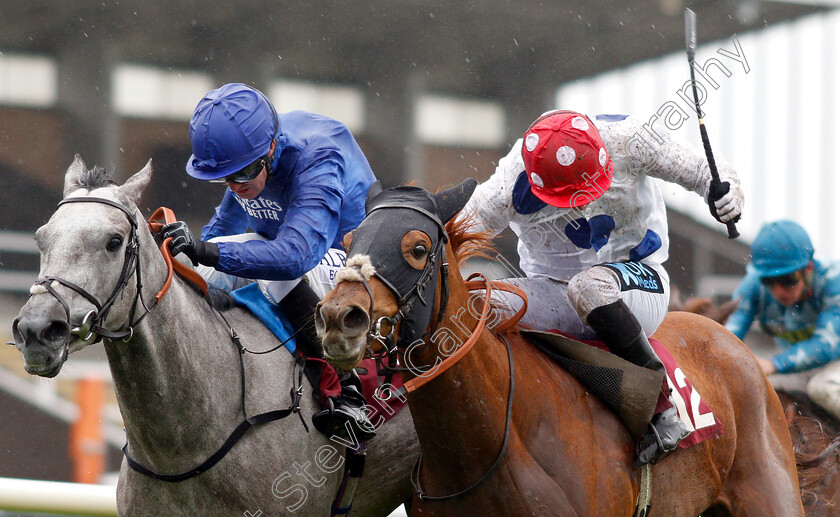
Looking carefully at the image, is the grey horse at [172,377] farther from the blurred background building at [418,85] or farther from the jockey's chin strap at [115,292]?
the blurred background building at [418,85]

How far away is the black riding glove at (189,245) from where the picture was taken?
8.48 feet

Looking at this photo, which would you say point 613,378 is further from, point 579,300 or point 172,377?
point 172,377

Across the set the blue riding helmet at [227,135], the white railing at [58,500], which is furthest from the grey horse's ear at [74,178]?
the white railing at [58,500]

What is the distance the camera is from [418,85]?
39.1ft

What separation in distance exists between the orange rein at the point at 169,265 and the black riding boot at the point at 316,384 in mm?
304

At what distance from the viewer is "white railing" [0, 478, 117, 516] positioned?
3746mm

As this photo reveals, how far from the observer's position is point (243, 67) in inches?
430

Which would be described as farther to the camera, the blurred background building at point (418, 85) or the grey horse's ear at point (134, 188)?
the blurred background building at point (418, 85)

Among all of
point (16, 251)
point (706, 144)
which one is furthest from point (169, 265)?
point (16, 251)

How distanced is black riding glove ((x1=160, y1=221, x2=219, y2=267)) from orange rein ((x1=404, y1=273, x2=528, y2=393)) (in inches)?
30.5

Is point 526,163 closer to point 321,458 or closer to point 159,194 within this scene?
point 321,458

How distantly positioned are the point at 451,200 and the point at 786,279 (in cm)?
321

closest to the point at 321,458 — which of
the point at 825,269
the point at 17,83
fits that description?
the point at 825,269

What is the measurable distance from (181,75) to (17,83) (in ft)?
6.02
